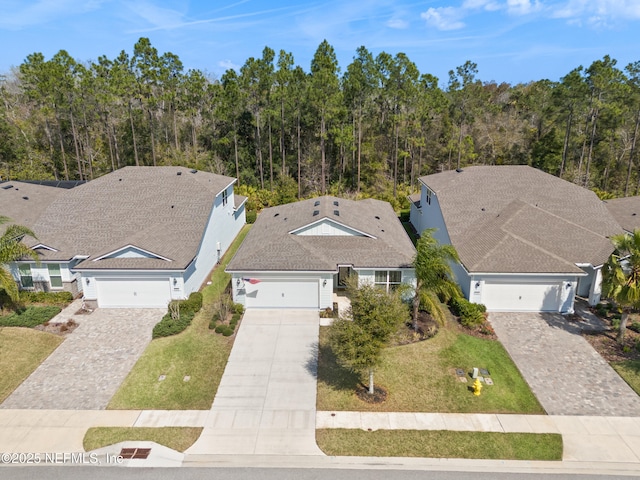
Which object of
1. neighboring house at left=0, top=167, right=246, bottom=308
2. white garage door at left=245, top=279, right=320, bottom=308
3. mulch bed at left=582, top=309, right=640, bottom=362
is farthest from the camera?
neighboring house at left=0, top=167, right=246, bottom=308

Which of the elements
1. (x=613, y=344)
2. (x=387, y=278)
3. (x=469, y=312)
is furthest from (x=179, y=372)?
(x=613, y=344)

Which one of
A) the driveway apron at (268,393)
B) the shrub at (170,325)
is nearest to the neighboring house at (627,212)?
the driveway apron at (268,393)

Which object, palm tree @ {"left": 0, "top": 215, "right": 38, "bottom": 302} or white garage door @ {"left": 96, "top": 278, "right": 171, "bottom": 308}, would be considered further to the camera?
white garage door @ {"left": 96, "top": 278, "right": 171, "bottom": 308}

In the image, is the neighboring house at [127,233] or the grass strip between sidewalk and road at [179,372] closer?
the grass strip between sidewalk and road at [179,372]

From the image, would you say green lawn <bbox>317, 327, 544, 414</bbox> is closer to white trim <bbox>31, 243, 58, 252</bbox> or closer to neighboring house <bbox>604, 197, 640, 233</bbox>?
neighboring house <bbox>604, 197, 640, 233</bbox>

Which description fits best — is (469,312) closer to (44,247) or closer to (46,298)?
(46,298)

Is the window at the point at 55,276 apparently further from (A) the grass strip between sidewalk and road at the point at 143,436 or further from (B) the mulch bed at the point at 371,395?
(B) the mulch bed at the point at 371,395

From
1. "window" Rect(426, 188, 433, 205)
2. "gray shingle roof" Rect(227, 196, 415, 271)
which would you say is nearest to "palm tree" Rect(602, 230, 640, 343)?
"gray shingle roof" Rect(227, 196, 415, 271)
